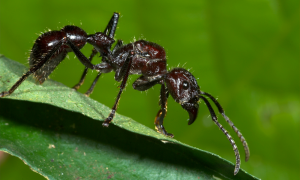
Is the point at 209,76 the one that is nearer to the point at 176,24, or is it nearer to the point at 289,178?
the point at 176,24

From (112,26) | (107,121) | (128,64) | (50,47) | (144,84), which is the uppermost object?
(112,26)

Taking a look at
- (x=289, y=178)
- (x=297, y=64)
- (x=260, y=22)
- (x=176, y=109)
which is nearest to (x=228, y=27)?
(x=260, y=22)

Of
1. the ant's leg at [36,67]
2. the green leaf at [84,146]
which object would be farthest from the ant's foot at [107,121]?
the ant's leg at [36,67]

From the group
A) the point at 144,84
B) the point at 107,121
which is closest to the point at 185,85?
the point at 144,84

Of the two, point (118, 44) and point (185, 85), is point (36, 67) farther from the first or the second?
point (185, 85)

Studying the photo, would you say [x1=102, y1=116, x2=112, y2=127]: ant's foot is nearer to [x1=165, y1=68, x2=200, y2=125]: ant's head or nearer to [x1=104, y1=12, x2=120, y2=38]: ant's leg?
[x1=165, y1=68, x2=200, y2=125]: ant's head

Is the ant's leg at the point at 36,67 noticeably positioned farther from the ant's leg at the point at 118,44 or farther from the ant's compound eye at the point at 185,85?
the ant's compound eye at the point at 185,85
